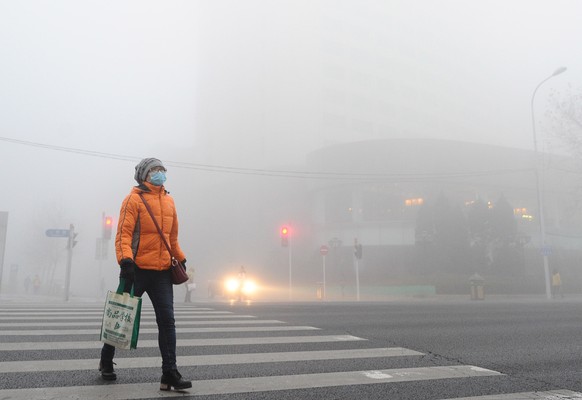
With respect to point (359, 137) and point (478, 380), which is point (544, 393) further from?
point (359, 137)

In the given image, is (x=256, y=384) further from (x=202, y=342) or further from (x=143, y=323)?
(x=143, y=323)

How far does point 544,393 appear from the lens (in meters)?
3.94

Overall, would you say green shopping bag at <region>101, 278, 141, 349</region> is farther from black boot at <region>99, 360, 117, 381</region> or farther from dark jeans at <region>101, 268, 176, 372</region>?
black boot at <region>99, 360, 117, 381</region>

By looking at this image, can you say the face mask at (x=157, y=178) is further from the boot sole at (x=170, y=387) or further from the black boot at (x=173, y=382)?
the boot sole at (x=170, y=387)

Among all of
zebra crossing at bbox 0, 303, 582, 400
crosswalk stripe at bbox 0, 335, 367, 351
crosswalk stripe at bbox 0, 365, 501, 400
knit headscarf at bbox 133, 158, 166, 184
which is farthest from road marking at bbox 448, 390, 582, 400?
knit headscarf at bbox 133, 158, 166, 184

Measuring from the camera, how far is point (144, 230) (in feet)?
12.8

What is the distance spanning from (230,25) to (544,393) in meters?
159

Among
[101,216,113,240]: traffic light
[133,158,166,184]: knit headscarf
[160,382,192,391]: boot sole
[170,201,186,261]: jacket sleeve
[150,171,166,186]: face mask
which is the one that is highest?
[101,216,113,240]: traffic light

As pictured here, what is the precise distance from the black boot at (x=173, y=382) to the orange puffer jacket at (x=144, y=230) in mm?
881

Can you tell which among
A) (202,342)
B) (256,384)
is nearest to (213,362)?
(256,384)

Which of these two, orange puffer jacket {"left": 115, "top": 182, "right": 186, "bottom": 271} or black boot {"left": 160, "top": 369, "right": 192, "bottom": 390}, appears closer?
black boot {"left": 160, "top": 369, "right": 192, "bottom": 390}

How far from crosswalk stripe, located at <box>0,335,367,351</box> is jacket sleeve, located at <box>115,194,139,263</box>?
2514mm

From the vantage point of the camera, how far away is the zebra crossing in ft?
12.4

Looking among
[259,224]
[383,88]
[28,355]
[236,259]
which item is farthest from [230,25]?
[28,355]
